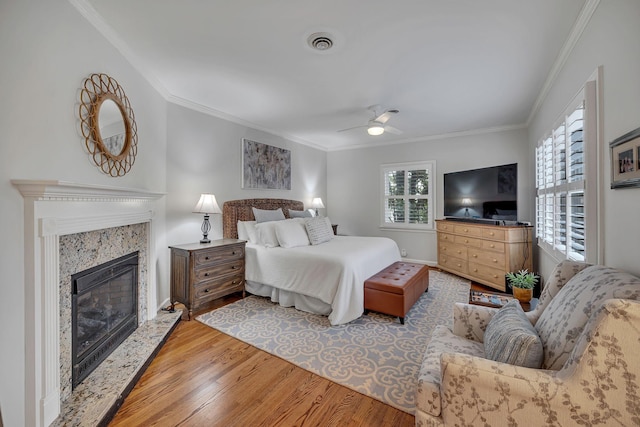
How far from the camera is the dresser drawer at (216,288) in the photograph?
295 cm

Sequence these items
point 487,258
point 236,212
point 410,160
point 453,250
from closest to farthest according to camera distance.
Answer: point 487,258
point 236,212
point 453,250
point 410,160

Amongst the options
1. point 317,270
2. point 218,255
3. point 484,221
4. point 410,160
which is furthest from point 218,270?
point 410,160

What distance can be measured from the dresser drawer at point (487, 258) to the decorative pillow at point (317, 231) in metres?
2.23

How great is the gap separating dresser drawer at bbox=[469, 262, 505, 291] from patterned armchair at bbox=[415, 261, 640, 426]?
2.66m

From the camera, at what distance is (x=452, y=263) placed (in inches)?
176

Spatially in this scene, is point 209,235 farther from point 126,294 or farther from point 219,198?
point 126,294

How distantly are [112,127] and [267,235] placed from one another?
6.64 feet

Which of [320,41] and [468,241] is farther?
[468,241]

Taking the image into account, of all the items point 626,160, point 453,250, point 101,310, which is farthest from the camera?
point 453,250

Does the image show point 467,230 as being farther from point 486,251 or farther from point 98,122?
point 98,122

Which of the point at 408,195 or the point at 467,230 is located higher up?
the point at 408,195

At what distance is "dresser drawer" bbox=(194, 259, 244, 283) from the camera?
116 inches

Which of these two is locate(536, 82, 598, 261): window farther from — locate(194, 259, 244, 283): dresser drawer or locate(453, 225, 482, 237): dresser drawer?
locate(194, 259, 244, 283): dresser drawer

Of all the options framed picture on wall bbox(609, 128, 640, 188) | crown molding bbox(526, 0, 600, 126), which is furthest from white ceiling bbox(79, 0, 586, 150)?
framed picture on wall bbox(609, 128, 640, 188)
